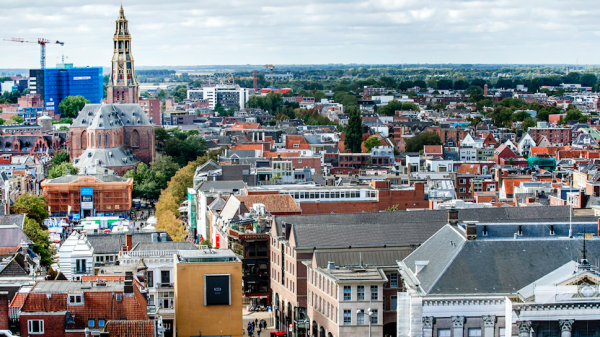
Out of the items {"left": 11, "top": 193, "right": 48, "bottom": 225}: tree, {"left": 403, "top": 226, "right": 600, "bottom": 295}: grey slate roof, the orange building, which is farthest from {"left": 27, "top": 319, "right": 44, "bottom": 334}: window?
the orange building

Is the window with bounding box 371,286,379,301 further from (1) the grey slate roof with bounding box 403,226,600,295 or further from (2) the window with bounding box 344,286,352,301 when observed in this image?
(1) the grey slate roof with bounding box 403,226,600,295

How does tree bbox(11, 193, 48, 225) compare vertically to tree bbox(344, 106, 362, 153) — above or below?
below

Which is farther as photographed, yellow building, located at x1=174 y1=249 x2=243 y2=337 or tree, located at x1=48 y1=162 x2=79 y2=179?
tree, located at x1=48 y1=162 x2=79 y2=179

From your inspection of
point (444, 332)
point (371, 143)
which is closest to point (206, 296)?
point (444, 332)

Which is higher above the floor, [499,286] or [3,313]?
[499,286]

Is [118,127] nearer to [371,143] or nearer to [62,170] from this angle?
[62,170]

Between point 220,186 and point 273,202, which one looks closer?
point 273,202
